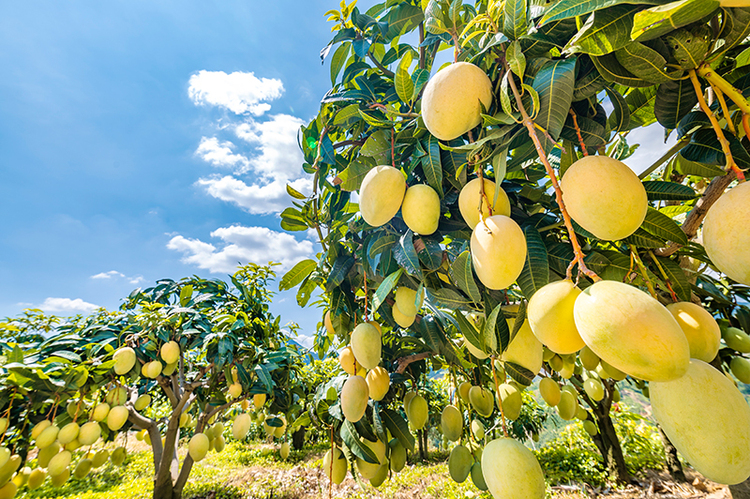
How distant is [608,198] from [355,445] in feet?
3.87

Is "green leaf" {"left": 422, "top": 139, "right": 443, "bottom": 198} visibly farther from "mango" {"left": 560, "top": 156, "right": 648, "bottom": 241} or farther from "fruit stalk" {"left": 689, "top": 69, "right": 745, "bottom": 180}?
"fruit stalk" {"left": 689, "top": 69, "right": 745, "bottom": 180}

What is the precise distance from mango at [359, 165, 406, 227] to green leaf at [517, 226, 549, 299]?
0.35 meters

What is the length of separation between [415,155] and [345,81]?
0.52 metres

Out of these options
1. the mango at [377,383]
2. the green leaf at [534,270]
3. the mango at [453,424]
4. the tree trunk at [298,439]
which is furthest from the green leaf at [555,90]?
the tree trunk at [298,439]

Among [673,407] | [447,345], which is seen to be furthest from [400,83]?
[447,345]

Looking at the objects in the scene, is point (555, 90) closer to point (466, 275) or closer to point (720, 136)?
point (720, 136)

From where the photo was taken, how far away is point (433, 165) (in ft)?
2.54

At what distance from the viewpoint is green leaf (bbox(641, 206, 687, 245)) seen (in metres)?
0.61

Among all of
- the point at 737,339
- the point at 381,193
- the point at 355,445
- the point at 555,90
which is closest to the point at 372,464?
the point at 355,445

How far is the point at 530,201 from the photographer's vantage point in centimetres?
86

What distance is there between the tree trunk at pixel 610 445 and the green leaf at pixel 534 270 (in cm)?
446

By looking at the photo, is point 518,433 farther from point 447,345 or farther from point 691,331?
point 691,331

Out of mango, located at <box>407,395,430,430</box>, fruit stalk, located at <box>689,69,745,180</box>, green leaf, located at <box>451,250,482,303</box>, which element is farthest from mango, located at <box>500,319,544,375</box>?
mango, located at <box>407,395,430,430</box>

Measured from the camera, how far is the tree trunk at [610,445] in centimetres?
393
